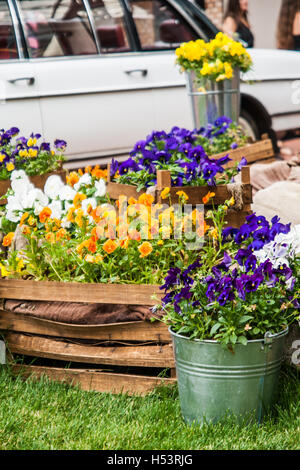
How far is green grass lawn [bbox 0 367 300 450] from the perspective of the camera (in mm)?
2311

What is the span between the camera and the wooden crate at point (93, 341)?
8.86 feet

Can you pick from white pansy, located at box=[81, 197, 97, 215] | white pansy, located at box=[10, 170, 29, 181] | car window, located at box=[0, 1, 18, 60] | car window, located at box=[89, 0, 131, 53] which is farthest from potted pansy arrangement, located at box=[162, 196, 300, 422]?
car window, located at box=[89, 0, 131, 53]

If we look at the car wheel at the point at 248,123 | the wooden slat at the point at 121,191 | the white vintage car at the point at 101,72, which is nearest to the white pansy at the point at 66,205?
the wooden slat at the point at 121,191

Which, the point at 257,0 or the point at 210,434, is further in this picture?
the point at 257,0

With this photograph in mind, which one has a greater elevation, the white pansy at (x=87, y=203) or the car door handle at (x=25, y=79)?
the car door handle at (x=25, y=79)

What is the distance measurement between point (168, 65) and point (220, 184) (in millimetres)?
3058

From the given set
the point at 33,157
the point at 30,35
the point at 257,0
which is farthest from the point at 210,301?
the point at 257,0

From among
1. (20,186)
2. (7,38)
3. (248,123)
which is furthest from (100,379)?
(248,123)

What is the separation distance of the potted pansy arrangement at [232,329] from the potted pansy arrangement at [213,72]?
9.81ft

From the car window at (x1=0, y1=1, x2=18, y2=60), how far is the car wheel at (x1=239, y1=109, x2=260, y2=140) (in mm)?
2139

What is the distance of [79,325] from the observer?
9.23 feet

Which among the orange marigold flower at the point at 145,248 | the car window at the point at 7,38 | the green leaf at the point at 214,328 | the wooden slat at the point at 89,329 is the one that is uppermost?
the car window at the point at 7,38

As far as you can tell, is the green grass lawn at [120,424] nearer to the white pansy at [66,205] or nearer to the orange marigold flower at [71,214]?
the orange marigold flower at [71,214]
